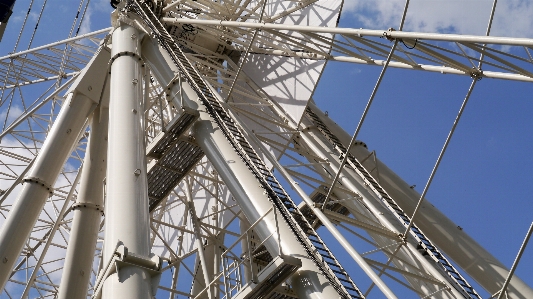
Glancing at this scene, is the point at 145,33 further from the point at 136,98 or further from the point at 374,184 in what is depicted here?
the point at 374,184

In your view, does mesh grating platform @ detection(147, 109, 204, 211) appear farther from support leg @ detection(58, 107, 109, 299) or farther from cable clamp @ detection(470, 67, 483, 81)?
cable clamp @ detection(470, 67, 483, 81)

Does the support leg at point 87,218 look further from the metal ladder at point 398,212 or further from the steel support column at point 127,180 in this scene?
the metal ladder at point 398,212

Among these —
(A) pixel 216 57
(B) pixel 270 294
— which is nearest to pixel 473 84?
(B) pixel 270 294

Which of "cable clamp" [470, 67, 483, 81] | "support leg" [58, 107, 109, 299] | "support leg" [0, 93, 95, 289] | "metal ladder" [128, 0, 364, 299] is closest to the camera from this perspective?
"metal ladder" [128, 0, 364, 299]

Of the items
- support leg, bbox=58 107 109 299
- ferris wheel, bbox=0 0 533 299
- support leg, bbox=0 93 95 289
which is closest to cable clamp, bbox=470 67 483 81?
ferris wheel, bbox=0 0 533 299

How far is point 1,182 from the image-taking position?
28812 millimetres

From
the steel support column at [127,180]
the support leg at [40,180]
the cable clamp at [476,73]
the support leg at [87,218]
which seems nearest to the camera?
the steel support column at [127,180]

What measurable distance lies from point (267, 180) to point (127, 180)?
3.09m

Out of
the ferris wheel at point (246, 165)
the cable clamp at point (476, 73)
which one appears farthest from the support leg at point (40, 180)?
the cable clamp at point (476, 73)

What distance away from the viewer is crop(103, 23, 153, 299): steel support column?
1144 cm

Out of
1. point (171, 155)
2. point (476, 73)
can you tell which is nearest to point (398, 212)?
point (476, 73)

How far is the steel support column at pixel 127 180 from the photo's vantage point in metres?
11.4

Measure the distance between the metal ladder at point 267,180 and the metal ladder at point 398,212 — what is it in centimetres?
361

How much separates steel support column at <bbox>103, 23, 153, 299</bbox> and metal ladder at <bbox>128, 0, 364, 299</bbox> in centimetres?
150
